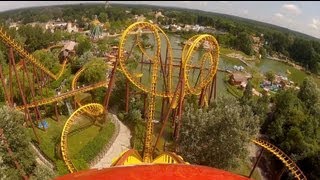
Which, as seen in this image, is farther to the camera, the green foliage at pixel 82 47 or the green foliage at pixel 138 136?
the green foliage at pixel 82 47

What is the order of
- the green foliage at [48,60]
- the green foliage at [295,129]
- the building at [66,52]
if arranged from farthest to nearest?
the building at [66,52] < the green foliage at [48,60] < the green foliage at [295,129]

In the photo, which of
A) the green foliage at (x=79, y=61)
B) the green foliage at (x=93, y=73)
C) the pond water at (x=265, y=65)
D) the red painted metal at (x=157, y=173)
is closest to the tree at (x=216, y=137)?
the red painted metal at (x=157, y=173)

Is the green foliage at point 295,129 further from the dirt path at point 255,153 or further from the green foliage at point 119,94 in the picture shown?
the green foliage at point 119,94

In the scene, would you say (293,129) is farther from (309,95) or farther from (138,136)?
(309,95)

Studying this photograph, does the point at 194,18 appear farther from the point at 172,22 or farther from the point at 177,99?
the point at 177,99

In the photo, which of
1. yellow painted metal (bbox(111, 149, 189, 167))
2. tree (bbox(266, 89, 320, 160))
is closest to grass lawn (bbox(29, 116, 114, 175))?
yellow painted metal (bbox(111, 149, 189, 167))

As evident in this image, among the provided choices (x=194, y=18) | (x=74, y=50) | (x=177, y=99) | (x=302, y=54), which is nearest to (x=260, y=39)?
(x=302, y=54)

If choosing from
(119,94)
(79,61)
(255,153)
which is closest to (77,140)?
(119,94)

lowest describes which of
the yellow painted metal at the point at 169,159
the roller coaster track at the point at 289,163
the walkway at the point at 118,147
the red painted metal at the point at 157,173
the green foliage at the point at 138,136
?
the walkway at the point at 118,147
